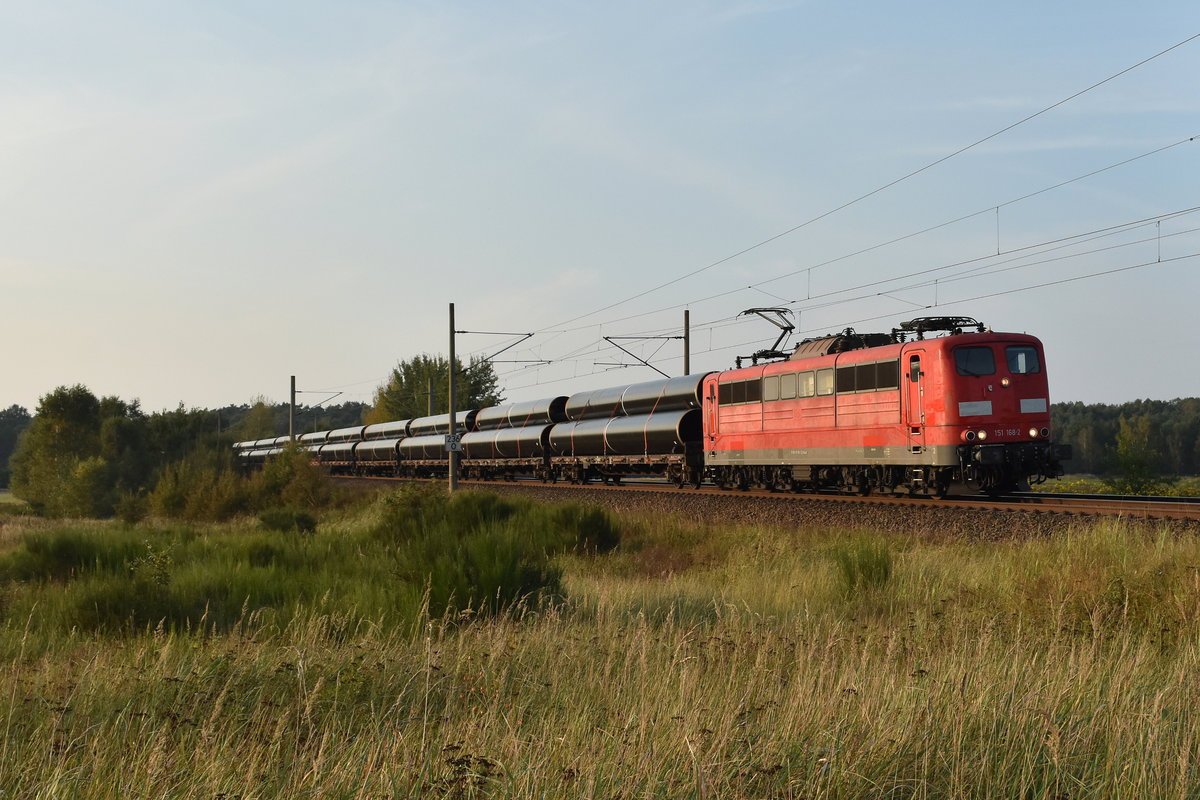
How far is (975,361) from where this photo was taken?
2059 cm

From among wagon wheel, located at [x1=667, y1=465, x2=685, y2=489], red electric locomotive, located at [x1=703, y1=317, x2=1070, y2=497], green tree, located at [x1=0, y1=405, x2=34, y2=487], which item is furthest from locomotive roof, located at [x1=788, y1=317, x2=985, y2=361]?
green tree, located at [x1=0, y1=405, x2=34, y2=487]

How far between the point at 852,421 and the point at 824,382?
142cm

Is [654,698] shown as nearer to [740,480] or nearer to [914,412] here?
[914,412]

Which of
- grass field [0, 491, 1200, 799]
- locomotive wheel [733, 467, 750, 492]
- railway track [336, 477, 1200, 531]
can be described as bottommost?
grass field [0, 491, 1200, 799]

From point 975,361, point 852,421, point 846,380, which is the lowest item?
point 852,421

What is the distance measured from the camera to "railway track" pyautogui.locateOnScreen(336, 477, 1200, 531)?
1645 centimetres

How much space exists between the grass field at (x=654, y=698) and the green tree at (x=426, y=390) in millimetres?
66793

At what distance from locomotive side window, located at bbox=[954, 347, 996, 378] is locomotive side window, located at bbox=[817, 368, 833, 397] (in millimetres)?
3555

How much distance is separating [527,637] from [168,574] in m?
7.12

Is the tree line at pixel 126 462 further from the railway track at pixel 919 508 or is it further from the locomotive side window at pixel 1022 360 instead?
the locomotive side window at pixel 1022 360

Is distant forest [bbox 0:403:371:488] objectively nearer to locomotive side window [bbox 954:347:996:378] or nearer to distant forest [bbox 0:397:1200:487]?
distant forest [bbox 0:397:1200:487]

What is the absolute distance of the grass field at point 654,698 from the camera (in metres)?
4.31

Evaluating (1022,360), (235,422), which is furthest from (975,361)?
(235,422)

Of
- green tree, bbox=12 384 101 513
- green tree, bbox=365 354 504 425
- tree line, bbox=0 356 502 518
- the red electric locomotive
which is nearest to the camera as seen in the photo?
the red electric locomotive
